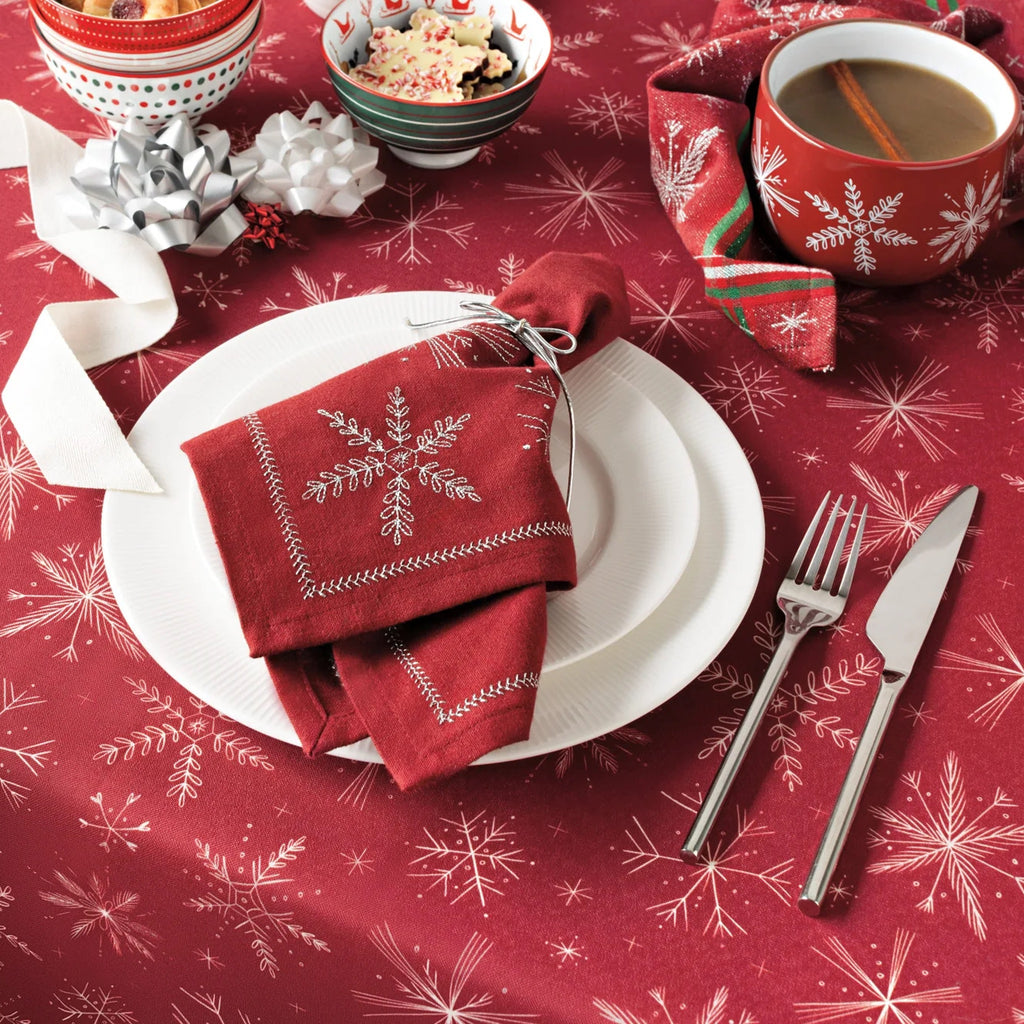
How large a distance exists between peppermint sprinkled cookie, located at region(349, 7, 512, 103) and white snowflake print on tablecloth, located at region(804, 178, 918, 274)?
0.89 feet

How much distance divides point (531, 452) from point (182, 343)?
0.95 feet

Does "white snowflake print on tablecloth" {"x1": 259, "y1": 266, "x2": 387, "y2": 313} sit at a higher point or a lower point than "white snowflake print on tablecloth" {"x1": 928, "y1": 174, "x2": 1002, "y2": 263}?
lower

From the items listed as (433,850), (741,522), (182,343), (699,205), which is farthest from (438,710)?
(699,205)

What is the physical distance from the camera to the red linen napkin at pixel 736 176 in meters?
0.68

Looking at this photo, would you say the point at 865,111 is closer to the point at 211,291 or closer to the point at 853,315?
the point at 853,315

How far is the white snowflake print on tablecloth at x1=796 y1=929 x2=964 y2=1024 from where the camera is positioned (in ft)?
1.44

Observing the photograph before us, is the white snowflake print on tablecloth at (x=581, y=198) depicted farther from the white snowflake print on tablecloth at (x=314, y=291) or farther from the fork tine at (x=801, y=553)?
the fork tine at (x=801, y=553)

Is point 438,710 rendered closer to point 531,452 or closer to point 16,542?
point 531,452

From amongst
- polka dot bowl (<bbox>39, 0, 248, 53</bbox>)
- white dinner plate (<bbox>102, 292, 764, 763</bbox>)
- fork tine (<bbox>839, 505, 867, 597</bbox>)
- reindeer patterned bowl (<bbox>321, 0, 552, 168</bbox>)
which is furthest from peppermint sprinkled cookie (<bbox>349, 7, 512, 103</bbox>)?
fork tine (<bbox>839, 505, 867, 597</bbox>)

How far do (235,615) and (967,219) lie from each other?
1.72 ft

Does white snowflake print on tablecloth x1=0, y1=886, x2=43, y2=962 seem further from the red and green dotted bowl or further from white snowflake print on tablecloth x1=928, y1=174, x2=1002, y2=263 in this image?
white snowflake print on tablecloth x1=928, y1=174, x2=1002, y2=263

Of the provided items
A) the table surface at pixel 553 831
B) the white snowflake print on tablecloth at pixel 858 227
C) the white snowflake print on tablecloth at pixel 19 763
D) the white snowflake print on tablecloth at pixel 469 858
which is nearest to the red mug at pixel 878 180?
the white snowflake print on tablecloth at pixel 858 227

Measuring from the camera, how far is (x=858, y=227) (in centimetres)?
66

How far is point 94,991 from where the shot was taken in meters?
0.56
